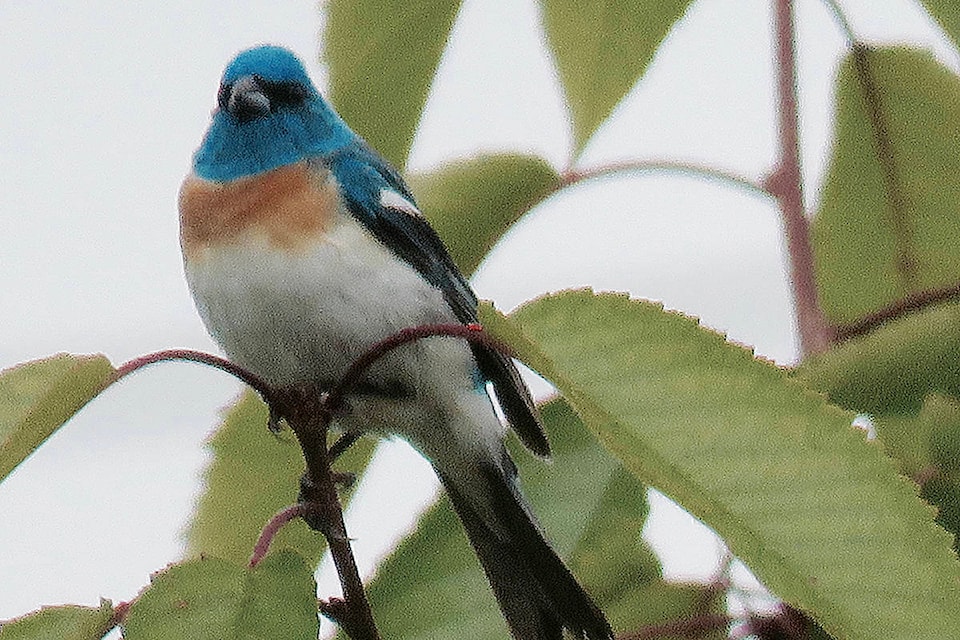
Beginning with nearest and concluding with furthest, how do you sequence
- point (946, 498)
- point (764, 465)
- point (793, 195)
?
1. point (764, 465)
2. point (946, 498)
3. point (793, 195)

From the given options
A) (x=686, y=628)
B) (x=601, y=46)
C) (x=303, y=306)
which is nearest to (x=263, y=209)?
(x=303, y=306)

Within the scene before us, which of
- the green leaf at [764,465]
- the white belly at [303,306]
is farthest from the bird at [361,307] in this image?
the green leaf at [764,465]

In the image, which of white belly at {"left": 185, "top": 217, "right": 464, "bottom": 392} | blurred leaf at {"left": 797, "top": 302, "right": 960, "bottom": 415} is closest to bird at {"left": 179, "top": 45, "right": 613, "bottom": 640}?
white belly at {"left": 185, "top": 217, "right": 464, "bottom": 392}

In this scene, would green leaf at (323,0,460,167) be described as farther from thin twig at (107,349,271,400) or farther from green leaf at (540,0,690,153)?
thin twig at (107,349,271,400)

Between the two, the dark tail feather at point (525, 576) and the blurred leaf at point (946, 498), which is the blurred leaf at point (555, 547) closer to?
the dark tail feather at point (525, 576)

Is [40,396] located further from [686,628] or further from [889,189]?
[889,189]

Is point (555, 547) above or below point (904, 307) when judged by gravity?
below
